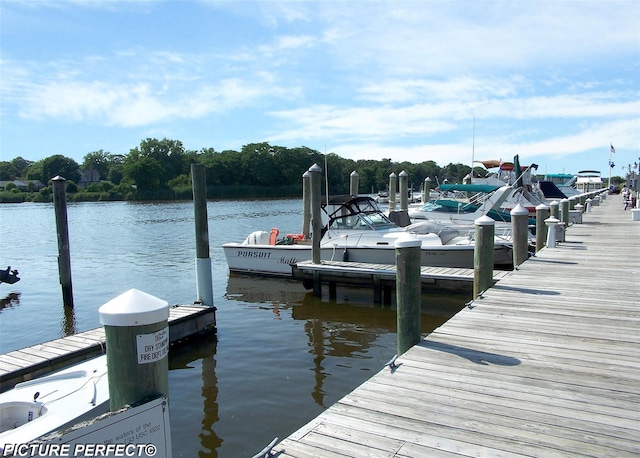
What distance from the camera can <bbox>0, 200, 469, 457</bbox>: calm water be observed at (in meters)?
6.45

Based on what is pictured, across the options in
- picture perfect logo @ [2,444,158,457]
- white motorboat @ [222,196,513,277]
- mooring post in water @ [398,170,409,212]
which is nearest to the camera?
picture perfect logo @ [2,444,158,457]

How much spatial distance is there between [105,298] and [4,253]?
42.4 ft

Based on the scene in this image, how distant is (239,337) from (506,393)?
21.9 ft

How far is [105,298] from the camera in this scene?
44.4 ft

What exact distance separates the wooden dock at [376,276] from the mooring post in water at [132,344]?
8058mm

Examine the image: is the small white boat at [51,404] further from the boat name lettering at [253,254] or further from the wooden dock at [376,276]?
the boat name lettering at [253,254]

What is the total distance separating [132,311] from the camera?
256 cm

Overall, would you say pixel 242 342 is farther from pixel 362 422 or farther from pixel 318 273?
pixel 362 422

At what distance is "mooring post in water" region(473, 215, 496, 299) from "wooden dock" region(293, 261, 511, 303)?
88.4 inches

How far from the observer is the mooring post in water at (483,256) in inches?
308

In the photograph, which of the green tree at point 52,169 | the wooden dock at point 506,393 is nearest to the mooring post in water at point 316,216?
the wooden dock at point 506,393

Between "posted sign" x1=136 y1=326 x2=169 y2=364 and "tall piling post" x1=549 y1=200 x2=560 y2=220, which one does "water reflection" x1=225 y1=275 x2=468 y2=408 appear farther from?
"tall piling post" x1=549 y1=200 x2=560 y2=220

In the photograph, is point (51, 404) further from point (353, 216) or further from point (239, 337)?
Result: point (353, 216)

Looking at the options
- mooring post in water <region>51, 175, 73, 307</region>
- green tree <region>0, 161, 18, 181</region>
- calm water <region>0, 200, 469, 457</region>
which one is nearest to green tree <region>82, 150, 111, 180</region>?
green tree <region>0, 161, 18, 181</region>
